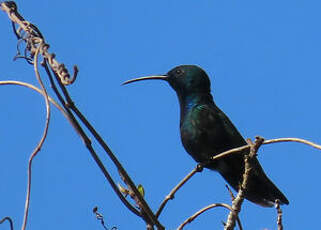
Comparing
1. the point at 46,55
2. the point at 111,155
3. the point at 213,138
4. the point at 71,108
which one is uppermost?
the point at 213,138

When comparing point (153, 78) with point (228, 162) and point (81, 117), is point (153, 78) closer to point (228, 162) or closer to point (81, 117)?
point (228, 162)

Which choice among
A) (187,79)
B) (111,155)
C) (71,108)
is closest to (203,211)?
(111,155)

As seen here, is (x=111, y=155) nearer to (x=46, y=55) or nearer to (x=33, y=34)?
(x=46, y=55)

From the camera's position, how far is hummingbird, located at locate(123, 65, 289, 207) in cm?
474

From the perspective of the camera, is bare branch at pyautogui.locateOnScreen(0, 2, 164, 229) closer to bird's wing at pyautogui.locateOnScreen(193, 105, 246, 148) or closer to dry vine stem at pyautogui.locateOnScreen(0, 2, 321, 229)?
dry vine stem at pyautogui.locateOnScreen(0, 2, 321, 229)

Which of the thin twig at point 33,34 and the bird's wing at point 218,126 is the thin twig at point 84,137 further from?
the bird's wing at point 218,126

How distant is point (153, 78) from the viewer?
6105 millimetres

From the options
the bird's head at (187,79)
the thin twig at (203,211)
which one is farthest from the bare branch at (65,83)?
the bird's head at (187,79)

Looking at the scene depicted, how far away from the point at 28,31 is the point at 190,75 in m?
3.89

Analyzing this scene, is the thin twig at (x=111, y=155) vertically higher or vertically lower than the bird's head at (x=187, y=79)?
lower

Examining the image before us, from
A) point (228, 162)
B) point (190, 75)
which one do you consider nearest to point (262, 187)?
point (228, 162)

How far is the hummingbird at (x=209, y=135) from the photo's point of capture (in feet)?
15.6

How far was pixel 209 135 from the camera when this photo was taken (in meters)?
5.41

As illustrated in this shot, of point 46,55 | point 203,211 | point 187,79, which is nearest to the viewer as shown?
point 46,55
